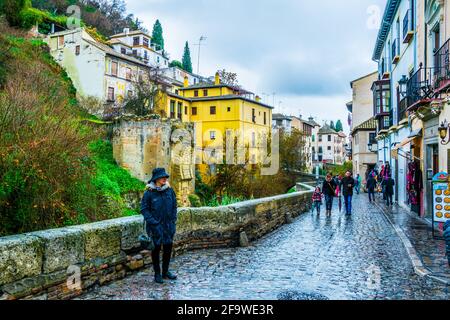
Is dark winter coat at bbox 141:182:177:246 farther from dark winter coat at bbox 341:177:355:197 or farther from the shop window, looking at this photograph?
the shop window

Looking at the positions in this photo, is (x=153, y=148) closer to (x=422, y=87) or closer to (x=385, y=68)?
(x=385, y=68)

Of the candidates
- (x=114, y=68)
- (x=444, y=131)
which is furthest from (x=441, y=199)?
(x=114, y=68)

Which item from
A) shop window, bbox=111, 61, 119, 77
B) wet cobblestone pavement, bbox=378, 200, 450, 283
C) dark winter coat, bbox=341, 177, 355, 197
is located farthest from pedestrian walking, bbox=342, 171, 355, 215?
shop window, bbox=111, 61, 119, 77

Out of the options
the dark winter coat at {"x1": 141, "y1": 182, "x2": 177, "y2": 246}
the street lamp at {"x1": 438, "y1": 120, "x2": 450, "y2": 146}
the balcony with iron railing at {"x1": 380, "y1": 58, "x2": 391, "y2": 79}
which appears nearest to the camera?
the dark winter coat at {"x1": 141, "y1": 182, "x2": 177, "y2": 246}

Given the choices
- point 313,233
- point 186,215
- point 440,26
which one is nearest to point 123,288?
point 186,215

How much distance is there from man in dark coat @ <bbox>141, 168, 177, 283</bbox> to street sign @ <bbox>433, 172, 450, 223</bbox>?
6.93 meters

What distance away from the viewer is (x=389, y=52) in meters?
25.5

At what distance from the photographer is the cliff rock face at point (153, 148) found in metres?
27.7

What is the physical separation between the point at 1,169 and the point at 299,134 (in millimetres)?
45035

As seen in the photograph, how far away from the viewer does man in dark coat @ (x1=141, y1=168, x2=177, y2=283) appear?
6.18 metres

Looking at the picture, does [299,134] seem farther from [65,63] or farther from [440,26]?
[440,26]

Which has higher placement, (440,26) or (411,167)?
(440,26)

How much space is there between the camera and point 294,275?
22.6 feet

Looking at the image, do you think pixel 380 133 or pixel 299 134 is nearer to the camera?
pixel 380 133
